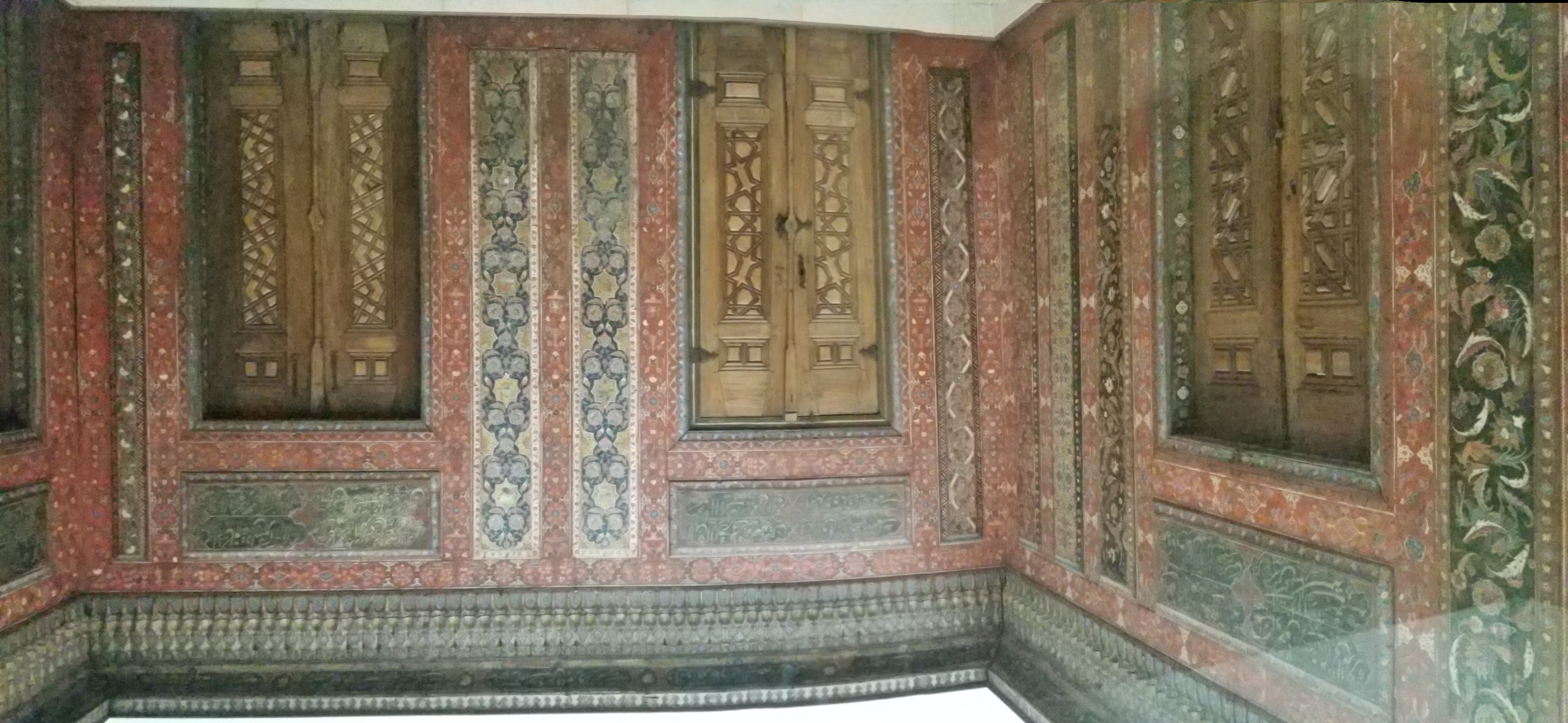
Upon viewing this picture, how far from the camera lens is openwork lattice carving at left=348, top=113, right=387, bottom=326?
3.47 meters

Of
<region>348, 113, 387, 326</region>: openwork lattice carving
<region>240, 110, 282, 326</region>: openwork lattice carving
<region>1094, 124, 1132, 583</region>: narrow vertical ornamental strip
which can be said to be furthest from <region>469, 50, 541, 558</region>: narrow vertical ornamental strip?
<region>1094, 124, 1132, 583</region>: narrow vertical ornamental strip

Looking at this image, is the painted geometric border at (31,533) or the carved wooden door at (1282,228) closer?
the carved wooden door at (1282,228)

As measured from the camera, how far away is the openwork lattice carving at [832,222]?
359 cm

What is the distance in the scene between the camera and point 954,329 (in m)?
Result: 3.59

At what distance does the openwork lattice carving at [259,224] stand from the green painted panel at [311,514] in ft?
2.32

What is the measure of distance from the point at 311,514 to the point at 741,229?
2.21m

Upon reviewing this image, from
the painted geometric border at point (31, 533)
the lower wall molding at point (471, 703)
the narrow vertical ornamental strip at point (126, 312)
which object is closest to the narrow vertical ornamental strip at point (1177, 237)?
the lower wall molding at point (471, 703)

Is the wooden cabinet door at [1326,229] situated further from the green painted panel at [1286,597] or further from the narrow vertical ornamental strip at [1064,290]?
the narrow vertical ornamental strip at [1064,290]

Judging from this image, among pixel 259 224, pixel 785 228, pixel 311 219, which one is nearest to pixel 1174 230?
pixel 785 228

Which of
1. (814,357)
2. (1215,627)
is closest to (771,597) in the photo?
(814,357)

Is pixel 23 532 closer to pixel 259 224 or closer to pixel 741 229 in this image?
pixel 259 224

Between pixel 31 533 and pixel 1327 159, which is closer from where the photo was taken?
pixel 1327 159

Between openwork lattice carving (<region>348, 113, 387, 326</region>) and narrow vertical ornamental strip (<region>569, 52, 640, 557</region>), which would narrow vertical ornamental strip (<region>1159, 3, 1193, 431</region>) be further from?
openwork lattice carving (<region>348, 113, 387, 326</region>)

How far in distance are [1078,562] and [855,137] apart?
2056 mm
